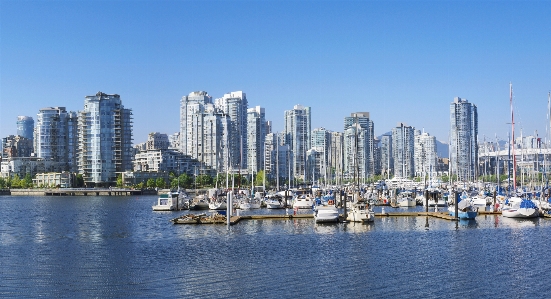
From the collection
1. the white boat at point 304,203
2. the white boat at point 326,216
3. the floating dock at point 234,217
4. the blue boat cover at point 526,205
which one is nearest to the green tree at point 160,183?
the white boat at point 304,203

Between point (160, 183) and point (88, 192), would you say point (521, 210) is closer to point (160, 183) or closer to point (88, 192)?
point (160, 183)

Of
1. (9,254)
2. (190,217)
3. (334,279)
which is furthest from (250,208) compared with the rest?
(334,279)

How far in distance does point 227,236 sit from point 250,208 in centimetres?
3680

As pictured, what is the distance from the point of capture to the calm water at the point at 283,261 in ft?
105

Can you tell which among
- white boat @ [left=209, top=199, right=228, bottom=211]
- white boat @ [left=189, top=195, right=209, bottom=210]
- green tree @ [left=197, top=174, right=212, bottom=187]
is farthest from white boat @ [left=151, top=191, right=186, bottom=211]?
green tree @ [left=197, top=174, right=212, bottom=187]

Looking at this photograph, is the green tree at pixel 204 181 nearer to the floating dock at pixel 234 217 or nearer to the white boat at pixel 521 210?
the floating dock at pixel 234 217

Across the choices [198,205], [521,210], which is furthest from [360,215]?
[198,205]

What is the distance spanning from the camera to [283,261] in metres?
39.8

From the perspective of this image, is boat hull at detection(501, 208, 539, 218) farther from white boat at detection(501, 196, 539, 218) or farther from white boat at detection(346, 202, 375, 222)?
white boat at detection(346, 202, 375, 222)

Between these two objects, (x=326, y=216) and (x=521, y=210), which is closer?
(x=326, y=216)

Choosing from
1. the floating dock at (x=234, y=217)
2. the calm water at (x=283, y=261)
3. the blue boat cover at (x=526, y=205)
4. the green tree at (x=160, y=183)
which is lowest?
the calm water at (x=283, y=261)

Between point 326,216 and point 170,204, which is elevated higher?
point 170,204

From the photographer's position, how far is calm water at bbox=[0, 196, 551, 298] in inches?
1256

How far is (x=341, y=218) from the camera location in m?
65.1
